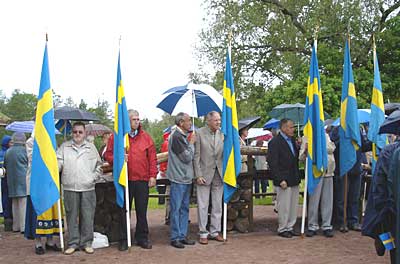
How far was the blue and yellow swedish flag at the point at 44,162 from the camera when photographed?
709 centimetres

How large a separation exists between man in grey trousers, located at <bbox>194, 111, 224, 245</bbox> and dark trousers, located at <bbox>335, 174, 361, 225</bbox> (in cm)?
208

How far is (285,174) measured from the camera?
8.21 meters

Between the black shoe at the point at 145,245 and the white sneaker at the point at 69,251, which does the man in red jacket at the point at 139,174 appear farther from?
the white sneaker at the point at 69,251

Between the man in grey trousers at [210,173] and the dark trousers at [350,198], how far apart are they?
2082 millimetres

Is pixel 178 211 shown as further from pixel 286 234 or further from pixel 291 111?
pixel 291 111

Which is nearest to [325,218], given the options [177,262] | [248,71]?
[177,262]

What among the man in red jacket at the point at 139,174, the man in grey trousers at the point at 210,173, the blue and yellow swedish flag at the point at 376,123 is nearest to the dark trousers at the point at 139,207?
the man in red jacket at the point at 139,174

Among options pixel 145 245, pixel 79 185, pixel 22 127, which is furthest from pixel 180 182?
pixel 22 127

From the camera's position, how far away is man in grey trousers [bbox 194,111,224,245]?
791 cm

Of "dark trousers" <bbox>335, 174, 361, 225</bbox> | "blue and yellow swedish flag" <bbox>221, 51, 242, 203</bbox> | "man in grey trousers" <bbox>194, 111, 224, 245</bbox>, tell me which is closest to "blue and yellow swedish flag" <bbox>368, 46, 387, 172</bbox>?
"dark trousers" <bbox>335, 174, 361, 225</bbox>

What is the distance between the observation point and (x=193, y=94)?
8430 millimetres

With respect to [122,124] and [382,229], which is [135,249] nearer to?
[122,124]

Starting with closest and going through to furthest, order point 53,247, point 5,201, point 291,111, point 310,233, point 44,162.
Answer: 1. point 44,162
2. point 53,247
3. point 310,233
4. point 5,201
5. point 291,111

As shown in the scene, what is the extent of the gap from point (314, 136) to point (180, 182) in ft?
7.46
